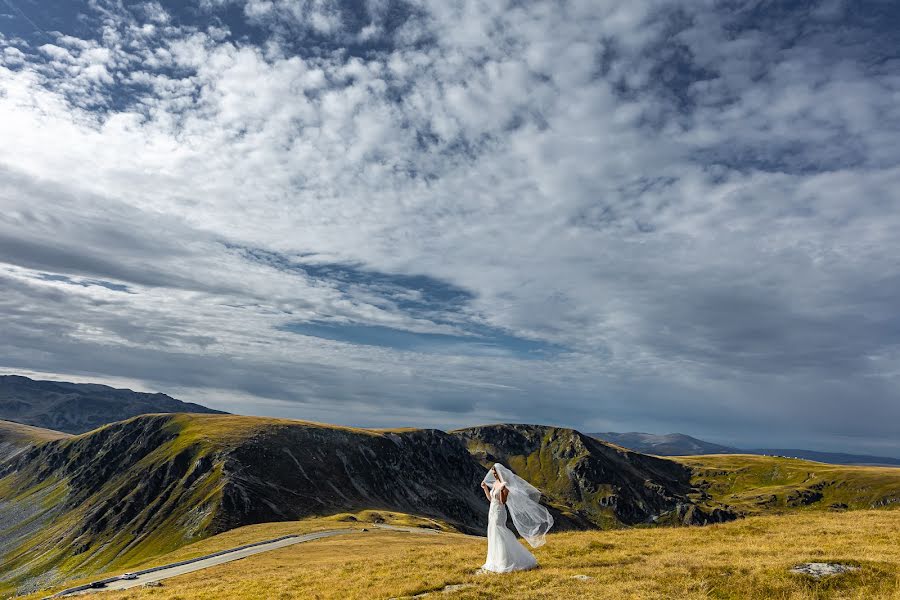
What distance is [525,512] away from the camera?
22.6 m

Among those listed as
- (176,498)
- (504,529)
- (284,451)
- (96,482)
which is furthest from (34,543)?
(504,529)

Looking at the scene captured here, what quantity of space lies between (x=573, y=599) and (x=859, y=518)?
24894 millimetres

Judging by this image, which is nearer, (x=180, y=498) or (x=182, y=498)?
(x=182, y=498)

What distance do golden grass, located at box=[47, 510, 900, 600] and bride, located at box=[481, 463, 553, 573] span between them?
0.95 meters

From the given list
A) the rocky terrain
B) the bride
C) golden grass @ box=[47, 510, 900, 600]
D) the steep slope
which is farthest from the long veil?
the rocky terrain

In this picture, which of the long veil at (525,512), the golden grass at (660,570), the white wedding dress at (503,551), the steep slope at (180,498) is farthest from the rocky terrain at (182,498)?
the white wedding dress at (503,551)

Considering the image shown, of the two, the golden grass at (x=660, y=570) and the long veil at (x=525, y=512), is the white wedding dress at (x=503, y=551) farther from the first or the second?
the long veil at (x=525, y=512)

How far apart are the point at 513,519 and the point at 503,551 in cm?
237

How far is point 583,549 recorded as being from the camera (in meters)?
23.5

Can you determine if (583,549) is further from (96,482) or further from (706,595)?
(96,482)

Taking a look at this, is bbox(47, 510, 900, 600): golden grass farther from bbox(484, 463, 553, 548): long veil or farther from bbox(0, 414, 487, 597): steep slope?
bbox(0, 414, 487, 597): steep slope

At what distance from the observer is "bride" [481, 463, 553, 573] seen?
20484 mm

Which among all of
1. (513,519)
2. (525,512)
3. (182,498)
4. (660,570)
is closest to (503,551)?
(513,519)

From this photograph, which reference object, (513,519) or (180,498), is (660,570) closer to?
(513,519)
